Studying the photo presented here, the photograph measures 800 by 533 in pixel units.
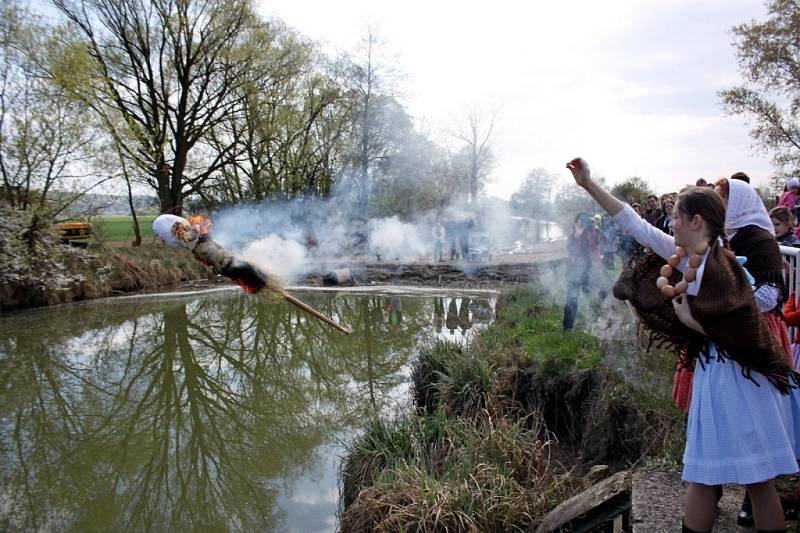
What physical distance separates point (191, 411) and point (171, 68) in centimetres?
2100

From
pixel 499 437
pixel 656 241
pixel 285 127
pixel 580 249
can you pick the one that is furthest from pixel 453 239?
pixel 656 241

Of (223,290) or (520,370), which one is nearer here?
(520,370)

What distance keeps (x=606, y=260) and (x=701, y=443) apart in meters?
9.44

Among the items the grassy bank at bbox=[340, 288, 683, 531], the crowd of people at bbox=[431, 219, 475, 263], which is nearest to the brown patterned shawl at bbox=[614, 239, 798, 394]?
the grassy bank at bbox=[340, 288, 683, 531]

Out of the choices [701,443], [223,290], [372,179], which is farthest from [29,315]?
[372,179]

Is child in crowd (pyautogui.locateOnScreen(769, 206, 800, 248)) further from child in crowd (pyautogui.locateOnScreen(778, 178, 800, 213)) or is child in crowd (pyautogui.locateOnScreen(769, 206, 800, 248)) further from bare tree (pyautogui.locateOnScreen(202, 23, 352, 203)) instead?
bare tree (pyautogui.locateOnScreen(202, 23, 352, 203))

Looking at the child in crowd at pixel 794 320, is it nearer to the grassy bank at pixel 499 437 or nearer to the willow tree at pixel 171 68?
the grassy bank at pixel 499 437

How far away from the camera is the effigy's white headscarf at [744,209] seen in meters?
2.78

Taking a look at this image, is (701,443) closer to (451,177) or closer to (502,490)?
(502,490)

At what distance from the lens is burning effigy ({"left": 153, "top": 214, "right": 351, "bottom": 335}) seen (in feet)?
18.0

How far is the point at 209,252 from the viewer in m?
5.68

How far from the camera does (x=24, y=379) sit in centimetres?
851

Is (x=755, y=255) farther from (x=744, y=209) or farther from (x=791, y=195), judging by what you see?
(x=791, y=195)

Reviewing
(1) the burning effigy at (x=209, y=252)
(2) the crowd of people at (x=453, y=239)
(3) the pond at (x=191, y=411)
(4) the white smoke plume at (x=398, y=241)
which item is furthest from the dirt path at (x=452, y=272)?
(1) the burning effigy at (x=209, y=252)
